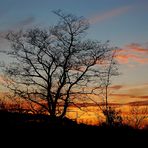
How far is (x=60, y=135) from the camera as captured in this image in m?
14.2

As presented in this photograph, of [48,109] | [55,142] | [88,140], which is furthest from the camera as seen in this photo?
[48,109]

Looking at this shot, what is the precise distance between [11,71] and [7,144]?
1937 centimetres

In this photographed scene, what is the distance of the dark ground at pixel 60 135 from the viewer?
42.8 ft

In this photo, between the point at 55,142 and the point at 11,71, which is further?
the point at 11,71

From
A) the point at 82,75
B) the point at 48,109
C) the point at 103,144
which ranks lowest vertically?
the point at 103,144

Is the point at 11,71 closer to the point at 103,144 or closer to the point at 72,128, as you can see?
the point at 72,128

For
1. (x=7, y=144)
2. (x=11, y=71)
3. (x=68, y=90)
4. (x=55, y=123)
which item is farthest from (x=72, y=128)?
(x=11, y=71)

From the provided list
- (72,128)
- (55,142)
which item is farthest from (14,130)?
(72,128)

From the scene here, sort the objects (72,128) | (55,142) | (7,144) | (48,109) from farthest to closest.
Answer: (48,109)
(72,128)
(55,142)
(7,144)

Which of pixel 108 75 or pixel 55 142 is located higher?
pixel 108 75

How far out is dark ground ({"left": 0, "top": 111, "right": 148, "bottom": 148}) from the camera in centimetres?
1305

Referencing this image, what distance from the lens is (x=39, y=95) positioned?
99.9ft

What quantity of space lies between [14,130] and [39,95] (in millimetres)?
16399

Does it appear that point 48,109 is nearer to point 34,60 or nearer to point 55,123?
point 34,60
